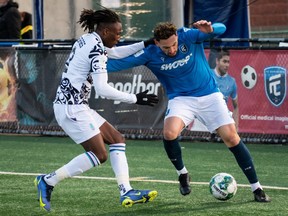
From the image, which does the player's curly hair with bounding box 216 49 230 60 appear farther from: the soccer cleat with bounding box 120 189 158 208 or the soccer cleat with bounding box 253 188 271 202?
the soccer cleat with bounding box 120 189 158 208

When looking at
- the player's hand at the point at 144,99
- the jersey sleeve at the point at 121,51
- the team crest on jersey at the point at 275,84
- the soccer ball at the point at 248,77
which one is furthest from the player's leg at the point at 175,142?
the soccer ball at the point at 248,77

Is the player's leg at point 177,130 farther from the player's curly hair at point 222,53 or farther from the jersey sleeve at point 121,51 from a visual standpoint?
the player's curly hair at point 222,53

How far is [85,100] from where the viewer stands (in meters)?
8.80

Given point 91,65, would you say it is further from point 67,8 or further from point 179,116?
point 67,8

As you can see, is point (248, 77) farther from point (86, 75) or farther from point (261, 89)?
point (86, 75)

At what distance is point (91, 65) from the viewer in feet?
28.2

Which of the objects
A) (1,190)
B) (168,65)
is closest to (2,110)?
(1,190)

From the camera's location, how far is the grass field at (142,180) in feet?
29.2

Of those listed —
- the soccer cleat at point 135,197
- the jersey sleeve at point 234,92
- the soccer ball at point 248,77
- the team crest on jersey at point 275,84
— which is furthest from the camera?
the jersey sleeve at point 234,92

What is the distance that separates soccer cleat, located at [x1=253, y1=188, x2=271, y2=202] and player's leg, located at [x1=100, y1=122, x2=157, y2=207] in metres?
1.11

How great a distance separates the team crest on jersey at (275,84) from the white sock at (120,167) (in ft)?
18.9

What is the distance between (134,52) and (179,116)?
81cm

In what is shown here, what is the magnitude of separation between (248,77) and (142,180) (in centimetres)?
416

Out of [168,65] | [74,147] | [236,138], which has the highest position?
[168,65]
